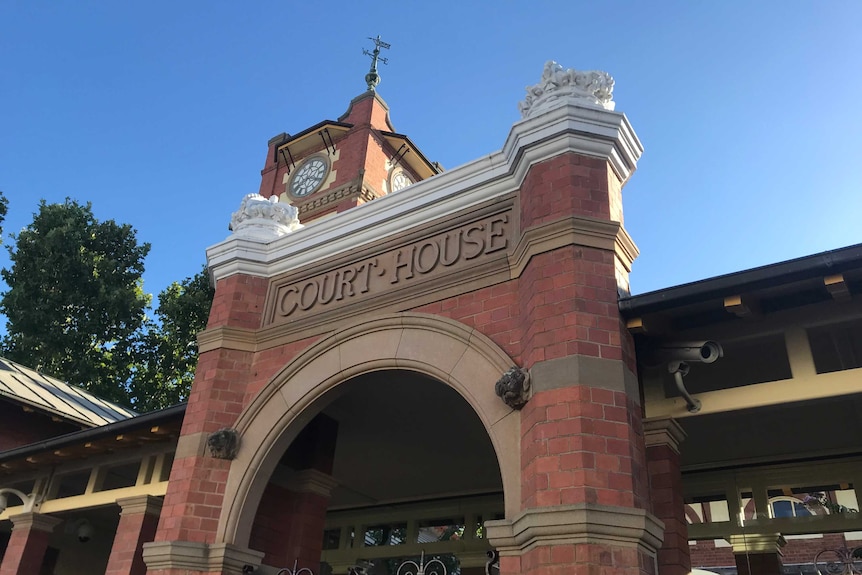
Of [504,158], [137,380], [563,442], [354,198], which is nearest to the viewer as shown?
[563,442]

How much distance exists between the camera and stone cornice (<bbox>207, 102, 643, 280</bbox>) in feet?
22.5

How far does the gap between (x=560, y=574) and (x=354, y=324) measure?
3.56 metres

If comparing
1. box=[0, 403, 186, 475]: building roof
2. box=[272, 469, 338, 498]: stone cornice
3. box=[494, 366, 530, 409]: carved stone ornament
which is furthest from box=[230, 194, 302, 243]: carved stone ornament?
box=[494, 366, 530, 409]: carved stone ornament

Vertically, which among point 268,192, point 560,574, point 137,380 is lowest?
point 560,574

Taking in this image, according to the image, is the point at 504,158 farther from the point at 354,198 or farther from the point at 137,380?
the point at 137,380

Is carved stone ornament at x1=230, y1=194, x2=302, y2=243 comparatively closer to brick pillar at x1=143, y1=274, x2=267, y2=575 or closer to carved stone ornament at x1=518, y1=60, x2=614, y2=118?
brick pillar at x1=143, y1=274, x2=267, y2=575

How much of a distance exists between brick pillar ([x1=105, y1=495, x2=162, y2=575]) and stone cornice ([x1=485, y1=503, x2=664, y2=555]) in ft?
18.3

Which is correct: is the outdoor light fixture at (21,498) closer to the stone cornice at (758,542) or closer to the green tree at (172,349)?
the stone cornice at (758,542)

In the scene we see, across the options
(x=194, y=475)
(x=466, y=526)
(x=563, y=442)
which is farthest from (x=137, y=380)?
(x=563, y=442)

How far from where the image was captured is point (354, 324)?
775cm

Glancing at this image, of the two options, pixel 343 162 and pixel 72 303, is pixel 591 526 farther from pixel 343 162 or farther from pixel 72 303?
pixel 72 303

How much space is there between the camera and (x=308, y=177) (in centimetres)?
2066

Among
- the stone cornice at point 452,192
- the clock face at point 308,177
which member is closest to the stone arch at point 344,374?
the stone cornice at point 452,192

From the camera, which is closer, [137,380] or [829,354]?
[829,354]
